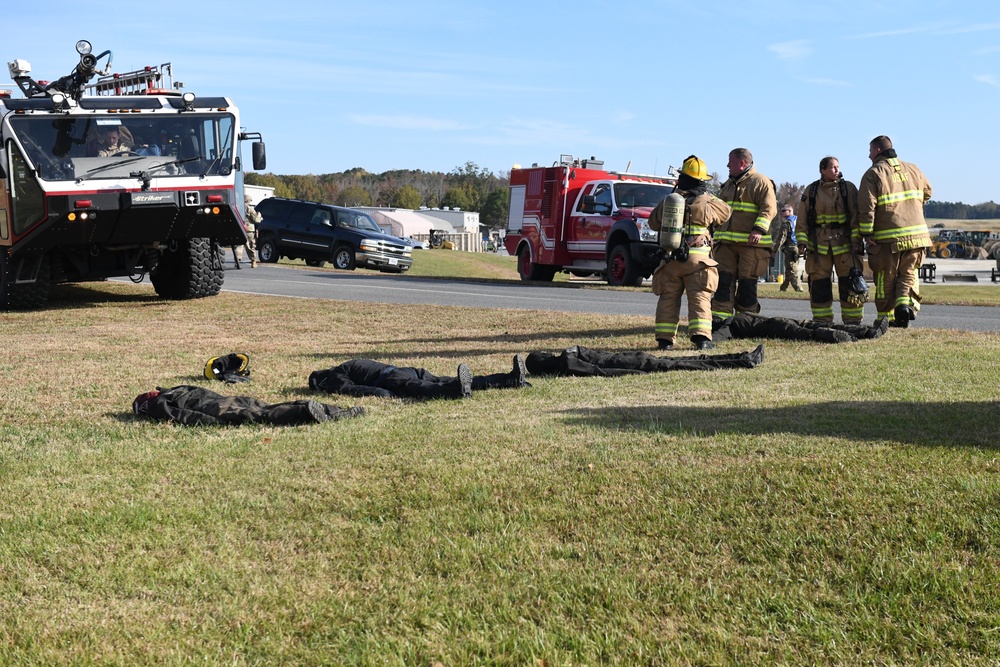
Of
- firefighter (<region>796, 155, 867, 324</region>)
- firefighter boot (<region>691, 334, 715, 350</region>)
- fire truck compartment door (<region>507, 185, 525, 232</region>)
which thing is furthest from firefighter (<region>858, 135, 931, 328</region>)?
fire truck compartment door (<region>507, 185, 525, 232</region>)

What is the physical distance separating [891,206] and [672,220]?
280 cm

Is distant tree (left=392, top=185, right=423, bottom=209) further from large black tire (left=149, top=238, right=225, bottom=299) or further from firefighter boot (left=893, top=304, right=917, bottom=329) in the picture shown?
firefighter boot (left=893, top=304, right=917, bottom=329)

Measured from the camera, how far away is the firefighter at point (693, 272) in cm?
1016

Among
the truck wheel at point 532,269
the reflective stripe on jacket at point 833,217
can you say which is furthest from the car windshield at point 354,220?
the reflective stripe on jacket at point 833,217

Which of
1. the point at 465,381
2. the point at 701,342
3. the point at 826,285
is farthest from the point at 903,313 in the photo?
the point at 465,381

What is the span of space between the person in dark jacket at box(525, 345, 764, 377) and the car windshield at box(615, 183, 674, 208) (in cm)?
1294

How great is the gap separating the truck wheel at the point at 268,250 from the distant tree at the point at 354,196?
360 ft

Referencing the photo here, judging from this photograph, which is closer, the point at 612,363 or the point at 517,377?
the point at 517,377

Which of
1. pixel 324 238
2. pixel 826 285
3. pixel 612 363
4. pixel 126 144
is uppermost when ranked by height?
pixel 126 144

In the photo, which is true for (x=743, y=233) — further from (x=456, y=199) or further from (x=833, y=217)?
(x=456, y=199)

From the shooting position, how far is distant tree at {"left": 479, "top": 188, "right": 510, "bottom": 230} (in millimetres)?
139500

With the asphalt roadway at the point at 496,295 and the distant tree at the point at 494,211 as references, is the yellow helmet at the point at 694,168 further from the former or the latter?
the distant tree at the point at 494,211

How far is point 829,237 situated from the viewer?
11656mm

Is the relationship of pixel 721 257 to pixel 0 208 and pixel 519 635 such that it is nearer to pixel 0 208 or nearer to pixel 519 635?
pixel 519 635
